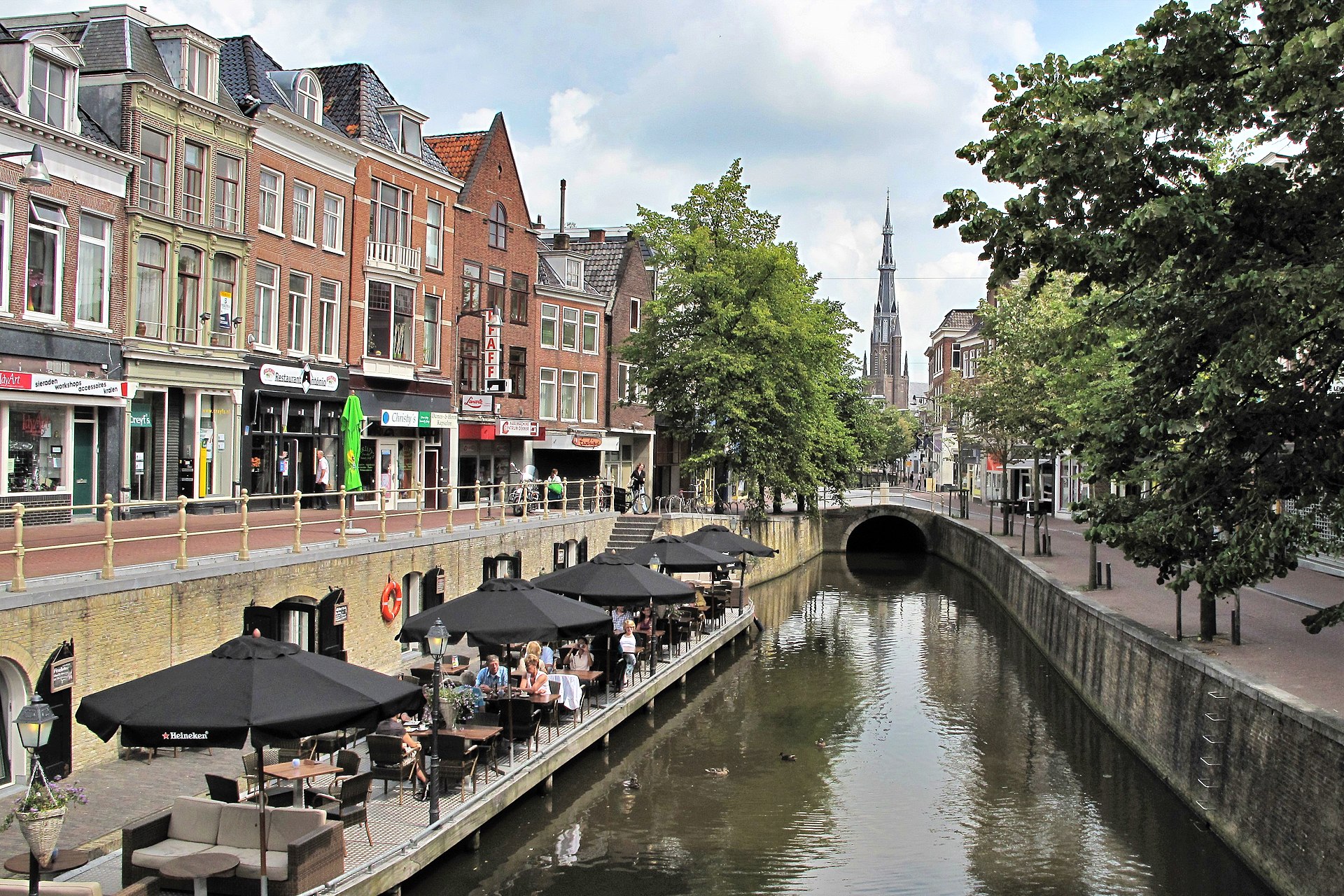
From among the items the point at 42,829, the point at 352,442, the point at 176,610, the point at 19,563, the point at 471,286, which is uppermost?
the point at 471,286

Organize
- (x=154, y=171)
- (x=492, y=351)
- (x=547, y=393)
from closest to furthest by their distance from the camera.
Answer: (x=154, y=171) → (x=492, y=351) → (x=547, y=393)

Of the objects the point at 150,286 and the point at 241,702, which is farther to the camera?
the point at 150,286

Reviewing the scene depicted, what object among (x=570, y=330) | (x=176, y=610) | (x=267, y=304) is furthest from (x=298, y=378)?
(x=570, y=330)

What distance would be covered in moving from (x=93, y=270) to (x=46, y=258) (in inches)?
52.9

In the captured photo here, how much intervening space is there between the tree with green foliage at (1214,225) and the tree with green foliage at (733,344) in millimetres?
28018

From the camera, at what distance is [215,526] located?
72.1ft

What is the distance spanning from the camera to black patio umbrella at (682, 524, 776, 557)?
30.4 meters

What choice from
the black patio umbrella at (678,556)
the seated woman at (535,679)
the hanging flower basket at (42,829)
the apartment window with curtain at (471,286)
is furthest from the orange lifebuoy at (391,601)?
the apartment window with curtain at (471,286)

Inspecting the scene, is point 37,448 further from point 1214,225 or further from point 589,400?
point 589,400

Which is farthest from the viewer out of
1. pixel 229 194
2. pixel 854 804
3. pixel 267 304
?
pixel 267 304

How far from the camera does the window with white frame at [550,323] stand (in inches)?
1806

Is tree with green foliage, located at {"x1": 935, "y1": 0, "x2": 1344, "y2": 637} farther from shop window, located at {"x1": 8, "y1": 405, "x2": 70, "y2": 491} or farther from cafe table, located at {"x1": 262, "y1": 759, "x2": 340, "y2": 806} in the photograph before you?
shop window, located at {"x1": 8, "y1": 405, "x2": 70, "y2": 491}

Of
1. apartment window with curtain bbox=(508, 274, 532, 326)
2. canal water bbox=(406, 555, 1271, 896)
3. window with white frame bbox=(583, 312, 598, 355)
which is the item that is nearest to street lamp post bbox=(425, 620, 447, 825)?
canal water bbox=(406, 555, 1271, 896)

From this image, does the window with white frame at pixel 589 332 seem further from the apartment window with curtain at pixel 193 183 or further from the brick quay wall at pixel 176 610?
the brick quay wall at pixel 176 610
